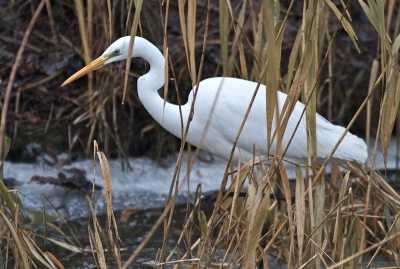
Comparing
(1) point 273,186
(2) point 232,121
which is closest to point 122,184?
(2) point 232,121

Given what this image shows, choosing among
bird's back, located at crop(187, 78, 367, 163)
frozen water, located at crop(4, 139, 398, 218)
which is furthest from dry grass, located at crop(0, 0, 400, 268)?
frozen water, located at crop(4, 139, 398, 218)

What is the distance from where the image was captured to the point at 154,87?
7.63 ft

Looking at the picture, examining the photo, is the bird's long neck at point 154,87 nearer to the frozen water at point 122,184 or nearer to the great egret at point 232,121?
the great egret at point 232,121

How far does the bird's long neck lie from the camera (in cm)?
225

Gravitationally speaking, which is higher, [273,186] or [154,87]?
[154,87]

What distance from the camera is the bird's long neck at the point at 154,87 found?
2.25 m

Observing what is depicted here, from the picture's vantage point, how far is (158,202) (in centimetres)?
316

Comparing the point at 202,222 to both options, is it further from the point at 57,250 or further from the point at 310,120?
the point at 57,250

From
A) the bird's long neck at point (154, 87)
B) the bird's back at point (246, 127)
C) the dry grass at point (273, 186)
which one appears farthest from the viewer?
the bird's back at point (246, 127)

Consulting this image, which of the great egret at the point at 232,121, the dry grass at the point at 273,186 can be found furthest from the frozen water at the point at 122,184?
the dry grass at the point at 273,186

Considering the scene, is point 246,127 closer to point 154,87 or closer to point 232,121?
point 232,121

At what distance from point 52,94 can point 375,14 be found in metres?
2.24

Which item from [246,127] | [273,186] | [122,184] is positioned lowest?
[122,184]

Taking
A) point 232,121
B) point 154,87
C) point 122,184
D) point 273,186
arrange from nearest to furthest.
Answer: point 273,186 → point 154,87 → point 232,121 → point 122,184
